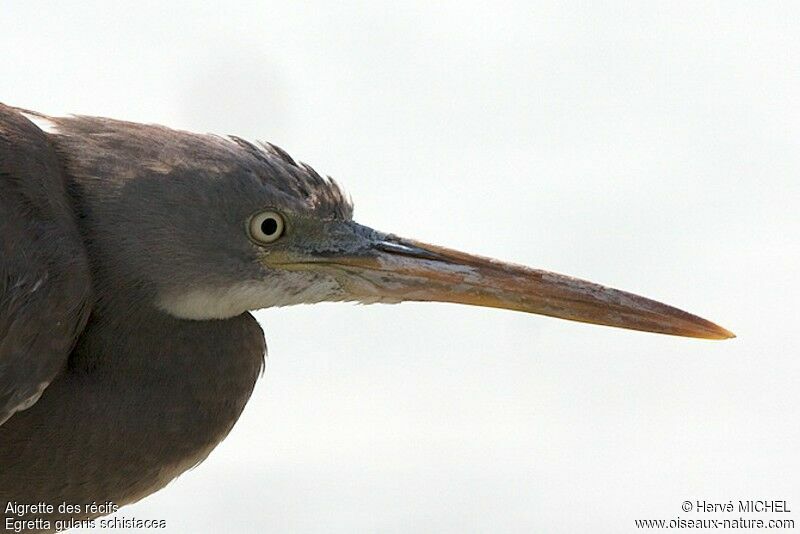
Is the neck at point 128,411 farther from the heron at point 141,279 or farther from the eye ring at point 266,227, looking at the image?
the eye ring at point 266,227

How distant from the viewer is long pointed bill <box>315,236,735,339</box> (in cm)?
511

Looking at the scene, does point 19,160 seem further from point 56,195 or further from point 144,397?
point 144,397

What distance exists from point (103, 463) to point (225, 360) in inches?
18.9

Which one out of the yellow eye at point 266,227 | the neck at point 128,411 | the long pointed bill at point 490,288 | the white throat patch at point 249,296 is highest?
the yellow eye at point 266,227

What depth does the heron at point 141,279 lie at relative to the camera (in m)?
4.57

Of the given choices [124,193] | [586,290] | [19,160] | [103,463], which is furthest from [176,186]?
[586,290]

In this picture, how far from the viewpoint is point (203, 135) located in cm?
493

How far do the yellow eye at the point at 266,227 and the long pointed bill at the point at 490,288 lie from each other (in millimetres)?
193

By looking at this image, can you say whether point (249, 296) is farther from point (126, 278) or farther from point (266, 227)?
point (126, 278)

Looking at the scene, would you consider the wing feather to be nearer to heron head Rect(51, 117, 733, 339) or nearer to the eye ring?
heron head Rect(51, 117, 733, 339)

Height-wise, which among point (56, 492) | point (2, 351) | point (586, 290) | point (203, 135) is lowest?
point (56, 492)

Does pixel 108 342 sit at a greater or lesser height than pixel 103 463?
greater

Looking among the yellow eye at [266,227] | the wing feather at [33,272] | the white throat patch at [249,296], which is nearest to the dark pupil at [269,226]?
the yellow eye at [266,227]

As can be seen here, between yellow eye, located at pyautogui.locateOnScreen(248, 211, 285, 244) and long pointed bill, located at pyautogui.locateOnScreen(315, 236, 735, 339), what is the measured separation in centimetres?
19
